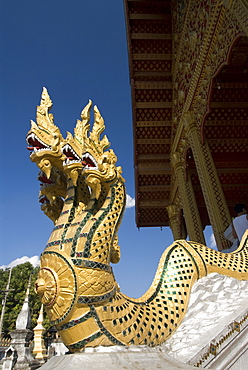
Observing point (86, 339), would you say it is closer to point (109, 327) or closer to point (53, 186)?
point (109, 327)

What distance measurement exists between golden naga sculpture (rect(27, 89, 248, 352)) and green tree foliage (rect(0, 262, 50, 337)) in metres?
14.3

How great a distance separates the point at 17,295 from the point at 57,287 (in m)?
17.2

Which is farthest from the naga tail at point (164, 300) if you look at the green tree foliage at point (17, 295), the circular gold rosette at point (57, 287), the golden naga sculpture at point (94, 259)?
the green tree foliage at point (17, 295)

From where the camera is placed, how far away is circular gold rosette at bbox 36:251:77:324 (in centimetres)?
124

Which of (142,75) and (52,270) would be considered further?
(142,75)

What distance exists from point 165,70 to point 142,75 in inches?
27.0

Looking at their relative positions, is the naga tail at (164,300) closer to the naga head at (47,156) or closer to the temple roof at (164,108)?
the naga head at (47,156)

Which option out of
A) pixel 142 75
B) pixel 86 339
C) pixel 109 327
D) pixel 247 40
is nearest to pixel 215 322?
pixel 109 327

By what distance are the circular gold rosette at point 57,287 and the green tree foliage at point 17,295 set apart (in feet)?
47.2

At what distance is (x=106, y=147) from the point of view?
1.81 meters

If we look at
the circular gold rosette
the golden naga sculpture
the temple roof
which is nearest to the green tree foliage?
the temple roof

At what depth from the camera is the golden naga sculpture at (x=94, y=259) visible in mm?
1255

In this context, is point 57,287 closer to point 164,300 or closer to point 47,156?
point 164,300

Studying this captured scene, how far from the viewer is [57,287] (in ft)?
4.15
